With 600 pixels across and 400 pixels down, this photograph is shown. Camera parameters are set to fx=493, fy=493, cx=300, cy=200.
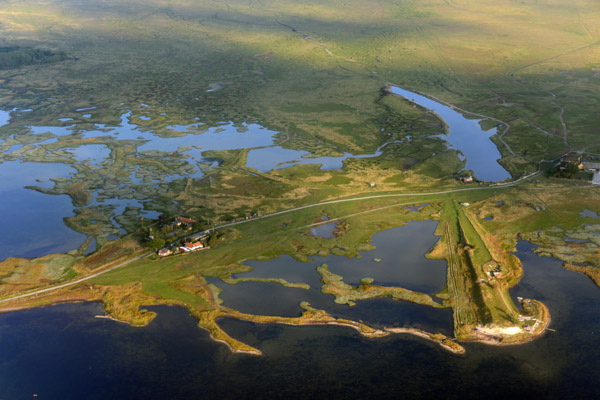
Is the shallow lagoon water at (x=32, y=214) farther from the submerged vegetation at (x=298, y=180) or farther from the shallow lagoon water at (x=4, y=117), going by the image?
the shallow lagoon water at (x=4, y=117)

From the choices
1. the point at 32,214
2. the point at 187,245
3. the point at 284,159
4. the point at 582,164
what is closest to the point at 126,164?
the point at 32,214

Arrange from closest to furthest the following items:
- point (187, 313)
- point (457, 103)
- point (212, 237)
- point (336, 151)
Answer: point (187, 313), point (212, 237), point (336, 151), point (457, 103)

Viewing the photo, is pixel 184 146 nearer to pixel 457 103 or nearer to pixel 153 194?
pixel 153 194

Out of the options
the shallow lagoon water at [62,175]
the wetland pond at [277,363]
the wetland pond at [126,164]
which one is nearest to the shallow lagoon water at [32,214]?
the shallow lagoon water at [62,175]

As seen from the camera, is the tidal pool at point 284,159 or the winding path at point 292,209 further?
the tidal pool at point 284,159

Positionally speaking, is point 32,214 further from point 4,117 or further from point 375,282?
point 4,117

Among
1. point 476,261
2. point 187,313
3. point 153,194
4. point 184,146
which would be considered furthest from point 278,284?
point 184,146
